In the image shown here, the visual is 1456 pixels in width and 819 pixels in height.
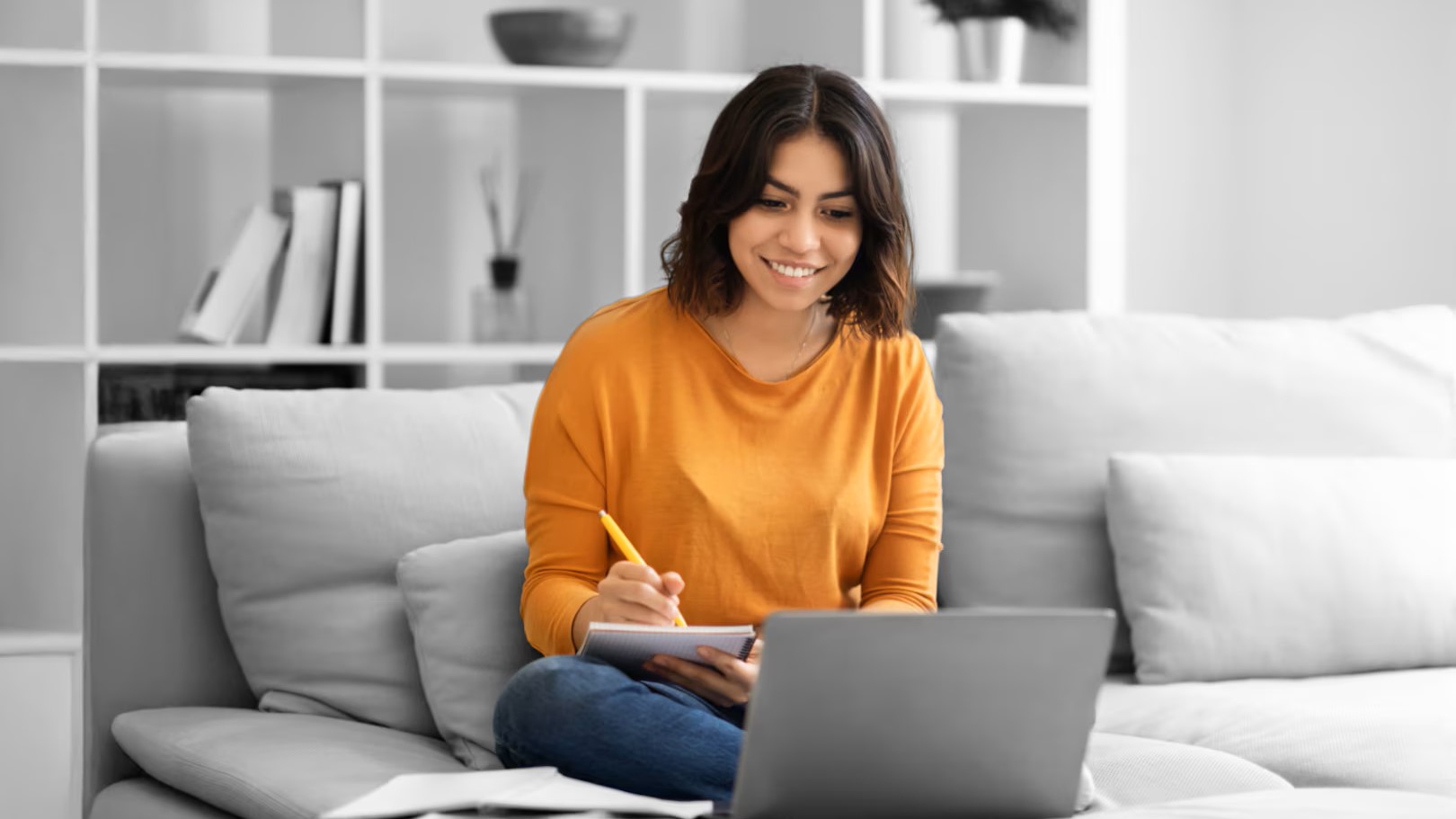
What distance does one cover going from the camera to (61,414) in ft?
8.83

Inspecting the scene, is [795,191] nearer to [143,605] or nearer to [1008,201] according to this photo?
[143,605]

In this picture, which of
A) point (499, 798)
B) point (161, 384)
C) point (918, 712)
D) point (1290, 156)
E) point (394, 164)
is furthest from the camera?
point (1290, 156)

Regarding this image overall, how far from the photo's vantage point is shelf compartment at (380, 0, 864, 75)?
119 inches

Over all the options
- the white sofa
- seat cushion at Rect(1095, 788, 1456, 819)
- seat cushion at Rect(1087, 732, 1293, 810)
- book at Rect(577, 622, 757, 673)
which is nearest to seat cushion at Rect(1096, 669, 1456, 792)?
the white sofa

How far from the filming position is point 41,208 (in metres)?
2.71

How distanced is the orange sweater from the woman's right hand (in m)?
0.11

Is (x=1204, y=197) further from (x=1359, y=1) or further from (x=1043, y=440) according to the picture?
→ (x=1043, y=440)

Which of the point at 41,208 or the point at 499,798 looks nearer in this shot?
the point at 499,798

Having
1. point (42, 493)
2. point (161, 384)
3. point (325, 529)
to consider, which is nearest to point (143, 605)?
point (325, 529)

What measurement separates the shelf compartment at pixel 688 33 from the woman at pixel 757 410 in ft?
4.16

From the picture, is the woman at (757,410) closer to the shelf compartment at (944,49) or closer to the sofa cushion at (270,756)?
the sofa cushion at (270,756)

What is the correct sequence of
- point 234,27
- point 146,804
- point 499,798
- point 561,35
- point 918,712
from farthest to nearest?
point 234,27, point 561,35, point 146,804, point 499,798, point 918,712

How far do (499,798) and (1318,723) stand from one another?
958 mm

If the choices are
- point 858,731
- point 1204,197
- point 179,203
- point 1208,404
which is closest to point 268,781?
point 858,731
